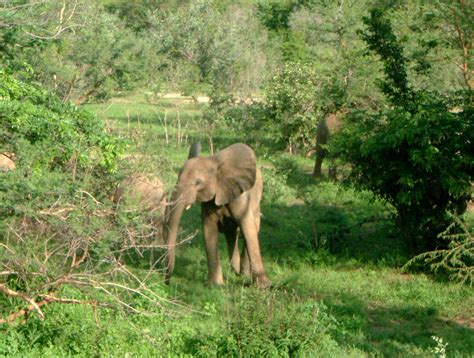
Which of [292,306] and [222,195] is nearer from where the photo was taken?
[292,306]

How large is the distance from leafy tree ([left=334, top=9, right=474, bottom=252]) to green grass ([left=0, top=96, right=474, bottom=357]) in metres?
0.69

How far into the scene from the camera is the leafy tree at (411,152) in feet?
34.2

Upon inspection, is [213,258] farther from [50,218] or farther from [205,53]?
[205,53]

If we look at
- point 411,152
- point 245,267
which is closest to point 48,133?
point 245,267

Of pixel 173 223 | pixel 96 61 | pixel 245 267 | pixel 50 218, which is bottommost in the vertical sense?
pixel 96 61

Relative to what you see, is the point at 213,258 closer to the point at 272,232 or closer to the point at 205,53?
the point at 272,232

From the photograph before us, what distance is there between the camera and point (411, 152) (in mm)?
10414

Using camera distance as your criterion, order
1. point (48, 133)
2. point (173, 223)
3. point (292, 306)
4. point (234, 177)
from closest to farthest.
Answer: point (292, 306), point (48, 133), point (173, 223), point (234, 177)

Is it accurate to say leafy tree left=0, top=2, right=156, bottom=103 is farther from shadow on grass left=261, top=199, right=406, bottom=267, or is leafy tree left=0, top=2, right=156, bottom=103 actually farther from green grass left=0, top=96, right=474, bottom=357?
shadow on grass left=261, top=199, right=406, bottom=267

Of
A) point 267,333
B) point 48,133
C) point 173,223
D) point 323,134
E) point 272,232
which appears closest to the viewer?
point 267,333

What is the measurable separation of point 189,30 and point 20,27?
25101 millimetres

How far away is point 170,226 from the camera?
9938mm

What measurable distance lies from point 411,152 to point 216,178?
236 centimetres

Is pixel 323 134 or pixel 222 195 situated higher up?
pixel 222 195
